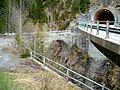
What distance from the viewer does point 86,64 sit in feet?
90.2

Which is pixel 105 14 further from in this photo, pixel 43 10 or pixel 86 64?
pixel 86 64

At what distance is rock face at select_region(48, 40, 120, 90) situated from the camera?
76.4 ft

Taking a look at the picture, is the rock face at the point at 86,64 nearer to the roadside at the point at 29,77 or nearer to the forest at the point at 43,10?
the roadside at the point at 29,77

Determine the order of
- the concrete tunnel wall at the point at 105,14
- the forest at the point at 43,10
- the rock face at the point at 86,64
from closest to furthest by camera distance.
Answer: the rock face at the point at 86,64 < the concrete tunnel wall at the point at 105,14 < the forest at the point at 43,10

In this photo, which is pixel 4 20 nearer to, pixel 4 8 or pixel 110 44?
pixel 4 8

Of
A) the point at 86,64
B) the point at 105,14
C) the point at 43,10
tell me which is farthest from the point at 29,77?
the point at 43,10

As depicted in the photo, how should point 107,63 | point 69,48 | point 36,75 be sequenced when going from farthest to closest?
point 69,48, point 107,63, point 36,75

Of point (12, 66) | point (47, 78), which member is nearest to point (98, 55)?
point (12, 66)

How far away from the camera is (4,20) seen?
46625 millimetres

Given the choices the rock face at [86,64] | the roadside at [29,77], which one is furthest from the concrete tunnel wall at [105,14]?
the roadside at [29,77]

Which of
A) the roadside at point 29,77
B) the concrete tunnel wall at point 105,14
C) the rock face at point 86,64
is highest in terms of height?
the concrete tunnel wall at point 105,14

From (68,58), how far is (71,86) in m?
17.9

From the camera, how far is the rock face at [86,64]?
2329 cm

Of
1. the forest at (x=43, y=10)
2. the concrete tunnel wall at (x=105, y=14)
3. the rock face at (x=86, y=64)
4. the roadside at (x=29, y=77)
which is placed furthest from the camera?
the forest at (x=43, y=10)
